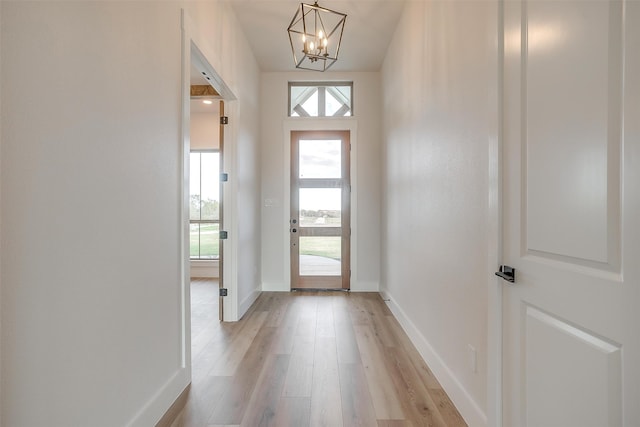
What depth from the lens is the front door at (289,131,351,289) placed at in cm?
470

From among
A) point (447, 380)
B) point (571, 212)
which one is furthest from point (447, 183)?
point (447, 380)

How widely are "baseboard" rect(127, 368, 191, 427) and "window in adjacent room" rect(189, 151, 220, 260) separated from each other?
4.02 metres

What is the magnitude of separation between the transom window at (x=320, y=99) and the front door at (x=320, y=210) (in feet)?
1.05

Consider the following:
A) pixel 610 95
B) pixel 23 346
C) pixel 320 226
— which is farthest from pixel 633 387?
pixel 320 226

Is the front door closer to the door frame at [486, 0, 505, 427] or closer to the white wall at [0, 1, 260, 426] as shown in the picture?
the white wall at [0, 1, 260, 426]

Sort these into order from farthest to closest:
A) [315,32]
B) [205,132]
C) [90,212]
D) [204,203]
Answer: [204,203]
[205,132]
[315,32]
[90,212]

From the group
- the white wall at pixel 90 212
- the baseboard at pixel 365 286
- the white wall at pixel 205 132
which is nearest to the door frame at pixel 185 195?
the white wall at pixel 90 212

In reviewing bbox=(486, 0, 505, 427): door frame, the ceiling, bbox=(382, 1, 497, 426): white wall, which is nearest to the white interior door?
bbox=(486, 0, 505, 427): door frame

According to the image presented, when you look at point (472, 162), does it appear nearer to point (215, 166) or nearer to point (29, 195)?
point (29, 195)

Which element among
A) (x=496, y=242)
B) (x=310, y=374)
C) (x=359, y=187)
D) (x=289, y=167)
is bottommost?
(x=310, y=374)

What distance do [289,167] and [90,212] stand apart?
139 inches

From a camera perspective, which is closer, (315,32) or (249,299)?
(315,32)

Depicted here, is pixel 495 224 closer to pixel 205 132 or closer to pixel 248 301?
pixel 248 301

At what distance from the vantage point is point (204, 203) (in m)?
5.98
